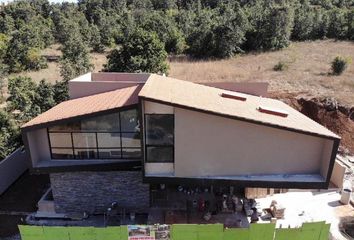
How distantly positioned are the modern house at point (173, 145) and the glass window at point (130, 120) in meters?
0.04

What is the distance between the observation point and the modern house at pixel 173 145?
14258 millimetres

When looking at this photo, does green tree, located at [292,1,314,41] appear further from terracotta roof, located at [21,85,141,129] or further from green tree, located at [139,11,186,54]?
terracotta roof, located at [21,85,141,129]

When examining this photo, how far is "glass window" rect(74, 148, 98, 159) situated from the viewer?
1594cm

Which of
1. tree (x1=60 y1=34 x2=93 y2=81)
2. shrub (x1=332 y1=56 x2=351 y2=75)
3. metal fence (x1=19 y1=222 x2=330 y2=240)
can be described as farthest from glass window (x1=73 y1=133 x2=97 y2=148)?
shrub (x1=332 y1=56 x2=351 y2=75)

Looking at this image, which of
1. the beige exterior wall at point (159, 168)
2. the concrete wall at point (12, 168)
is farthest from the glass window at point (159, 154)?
the concrete wall at point (12, 168)

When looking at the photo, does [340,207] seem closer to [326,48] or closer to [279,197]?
[279,197]

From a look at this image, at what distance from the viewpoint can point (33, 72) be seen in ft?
138

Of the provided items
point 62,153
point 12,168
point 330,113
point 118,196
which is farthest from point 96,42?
point 118,196

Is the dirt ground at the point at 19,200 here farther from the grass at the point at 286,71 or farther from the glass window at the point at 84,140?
the grass at the point at 286,71

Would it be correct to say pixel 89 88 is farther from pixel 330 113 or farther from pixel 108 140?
pixel 330 113

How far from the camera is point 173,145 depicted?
14609mm

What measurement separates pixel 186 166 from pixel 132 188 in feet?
11.4

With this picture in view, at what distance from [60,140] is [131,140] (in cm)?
317

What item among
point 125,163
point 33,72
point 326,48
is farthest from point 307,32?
point 125,163
